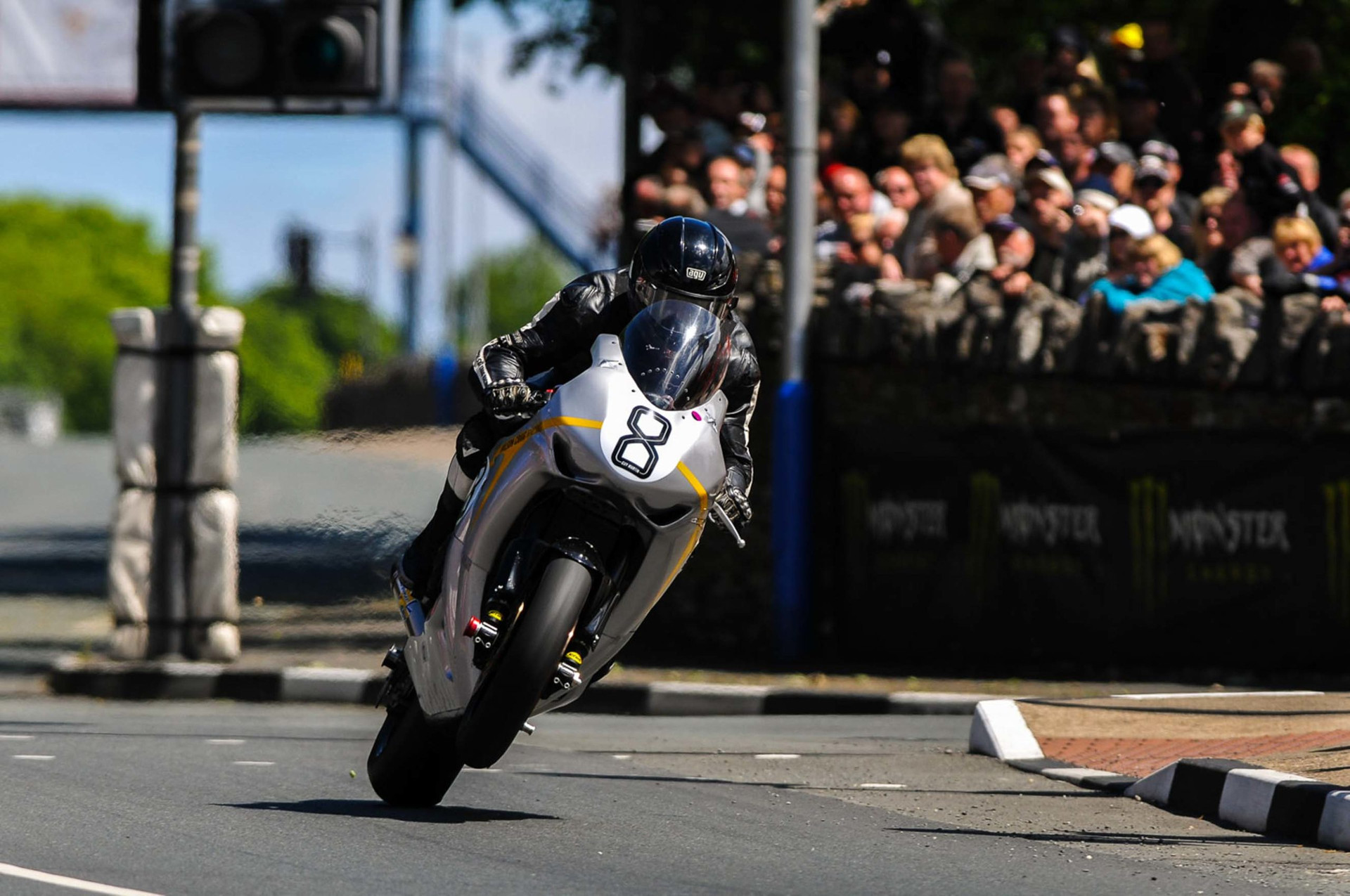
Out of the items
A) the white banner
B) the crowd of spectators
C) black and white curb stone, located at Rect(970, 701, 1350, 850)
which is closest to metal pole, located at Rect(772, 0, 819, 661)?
the crowd of spectators

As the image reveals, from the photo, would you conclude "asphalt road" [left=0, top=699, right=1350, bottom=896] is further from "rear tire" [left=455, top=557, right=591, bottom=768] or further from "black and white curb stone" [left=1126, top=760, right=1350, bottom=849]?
"rear tire" [left=455, top=557, right=591, bottom=768]

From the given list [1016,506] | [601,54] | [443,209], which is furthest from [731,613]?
→ [443,209]

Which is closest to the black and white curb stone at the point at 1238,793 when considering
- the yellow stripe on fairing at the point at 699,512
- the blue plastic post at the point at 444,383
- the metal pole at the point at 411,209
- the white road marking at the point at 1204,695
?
the white road marking at the point at 1204,695

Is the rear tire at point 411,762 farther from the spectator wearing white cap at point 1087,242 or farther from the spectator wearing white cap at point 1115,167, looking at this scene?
the spectator wearing white cap at point 1115,167

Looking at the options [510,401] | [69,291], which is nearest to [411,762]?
[510,401]

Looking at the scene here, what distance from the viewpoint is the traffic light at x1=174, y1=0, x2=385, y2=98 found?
12531 mm

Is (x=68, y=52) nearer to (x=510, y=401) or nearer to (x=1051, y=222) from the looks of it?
(x=1051, y=222)

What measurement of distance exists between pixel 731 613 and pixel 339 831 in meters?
7.30

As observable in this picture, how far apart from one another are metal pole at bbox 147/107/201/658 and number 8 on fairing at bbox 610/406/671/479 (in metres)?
7.32

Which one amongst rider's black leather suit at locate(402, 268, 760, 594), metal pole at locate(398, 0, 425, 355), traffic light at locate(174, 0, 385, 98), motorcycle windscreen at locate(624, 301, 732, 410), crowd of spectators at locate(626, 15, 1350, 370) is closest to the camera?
motorcycle windscreen at locate(624, 301, 732, 410)

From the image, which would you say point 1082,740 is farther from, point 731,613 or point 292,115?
point 292,115

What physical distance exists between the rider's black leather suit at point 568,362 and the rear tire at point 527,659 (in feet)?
2.69

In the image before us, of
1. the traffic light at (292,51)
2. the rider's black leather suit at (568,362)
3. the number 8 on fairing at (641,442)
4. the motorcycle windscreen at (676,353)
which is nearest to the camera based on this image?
the number 8 on fairing at (641,442)

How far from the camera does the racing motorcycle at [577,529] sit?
275 inches
